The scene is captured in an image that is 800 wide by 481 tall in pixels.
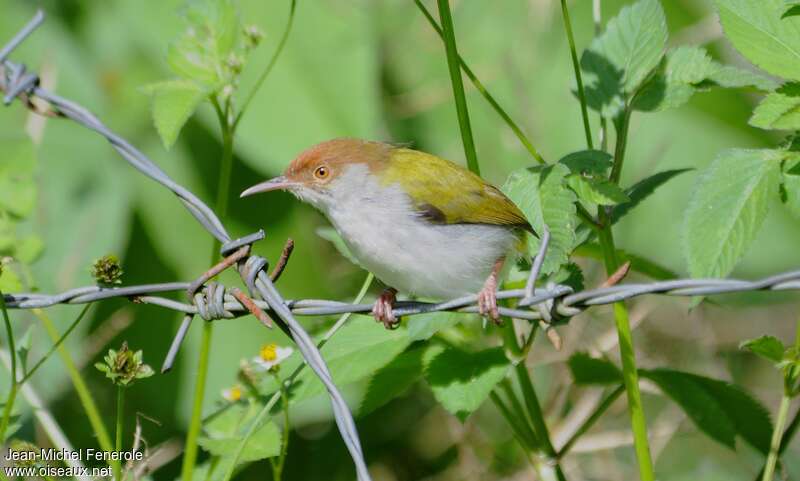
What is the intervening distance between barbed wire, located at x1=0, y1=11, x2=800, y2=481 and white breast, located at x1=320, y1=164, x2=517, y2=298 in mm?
296

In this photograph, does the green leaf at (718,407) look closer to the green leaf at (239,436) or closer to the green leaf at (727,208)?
the green leaf at (727,208)

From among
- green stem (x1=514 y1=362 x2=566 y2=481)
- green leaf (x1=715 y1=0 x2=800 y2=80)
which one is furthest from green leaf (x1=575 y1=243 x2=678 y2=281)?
green leaf (x1=715 y1=0 x2=800 y2=80)

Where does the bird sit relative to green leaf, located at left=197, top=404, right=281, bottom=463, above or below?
above

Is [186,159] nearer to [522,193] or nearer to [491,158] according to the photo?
[491,158]

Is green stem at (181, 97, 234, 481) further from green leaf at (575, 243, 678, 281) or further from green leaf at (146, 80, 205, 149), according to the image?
green leaf at (575, 243, 678, 281)

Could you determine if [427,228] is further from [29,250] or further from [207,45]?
[29,250]

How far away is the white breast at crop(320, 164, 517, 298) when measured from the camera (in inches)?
105

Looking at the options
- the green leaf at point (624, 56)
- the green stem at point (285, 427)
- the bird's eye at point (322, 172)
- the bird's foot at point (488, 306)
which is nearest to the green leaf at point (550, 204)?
the bird's foot at point (488, 306)

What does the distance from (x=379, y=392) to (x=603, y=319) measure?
2.66 m

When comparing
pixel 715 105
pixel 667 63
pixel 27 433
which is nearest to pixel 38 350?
pixel 27 433

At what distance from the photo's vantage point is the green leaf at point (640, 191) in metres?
2.55

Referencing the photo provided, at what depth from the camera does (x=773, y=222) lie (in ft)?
16.9

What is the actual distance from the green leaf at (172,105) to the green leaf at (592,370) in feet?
4.17

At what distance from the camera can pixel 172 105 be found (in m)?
2.58
